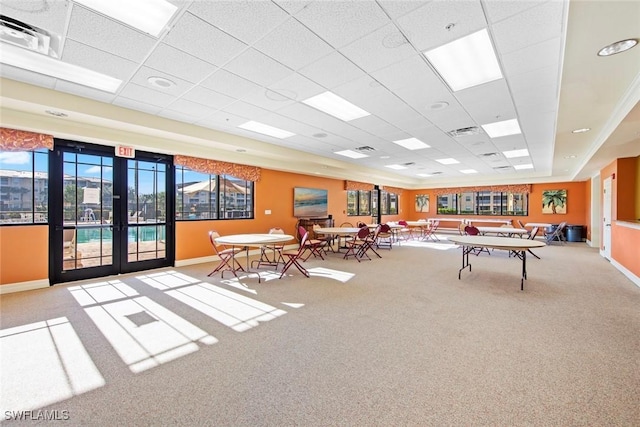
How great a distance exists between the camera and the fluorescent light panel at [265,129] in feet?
16.7

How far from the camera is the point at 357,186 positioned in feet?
35.5

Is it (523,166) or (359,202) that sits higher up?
(523,166)

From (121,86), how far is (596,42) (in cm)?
492

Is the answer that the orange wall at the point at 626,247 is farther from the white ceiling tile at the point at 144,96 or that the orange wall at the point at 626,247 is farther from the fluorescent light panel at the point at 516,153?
the white ceiling tile at the point at 144,96

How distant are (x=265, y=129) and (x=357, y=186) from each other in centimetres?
603

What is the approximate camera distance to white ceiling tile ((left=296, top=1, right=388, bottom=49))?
2170 millimetres

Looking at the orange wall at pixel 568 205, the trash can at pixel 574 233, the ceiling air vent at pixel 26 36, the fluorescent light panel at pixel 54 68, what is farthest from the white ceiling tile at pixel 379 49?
the orange wall at pixel 568 205

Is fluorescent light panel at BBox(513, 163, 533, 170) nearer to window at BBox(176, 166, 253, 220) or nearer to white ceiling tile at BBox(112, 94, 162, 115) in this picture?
window at BBox(176, 166, 253, 220)

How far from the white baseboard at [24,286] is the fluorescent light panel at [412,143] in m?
6.83

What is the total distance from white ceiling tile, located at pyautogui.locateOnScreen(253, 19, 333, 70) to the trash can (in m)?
12.1

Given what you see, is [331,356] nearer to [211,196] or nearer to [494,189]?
[211,196]

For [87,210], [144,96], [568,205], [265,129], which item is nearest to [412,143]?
[265,129]

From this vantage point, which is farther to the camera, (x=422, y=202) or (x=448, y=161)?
(x=422, y=202)

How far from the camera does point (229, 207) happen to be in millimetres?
6949
